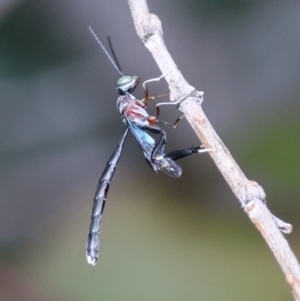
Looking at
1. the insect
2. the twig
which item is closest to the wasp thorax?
the insect

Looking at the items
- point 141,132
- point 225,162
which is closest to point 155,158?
point 141,132

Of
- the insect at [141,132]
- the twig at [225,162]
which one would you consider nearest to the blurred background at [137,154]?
the insect at [141,132]

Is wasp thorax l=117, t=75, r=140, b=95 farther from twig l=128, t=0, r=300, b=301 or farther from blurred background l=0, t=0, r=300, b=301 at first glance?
blurred background l=0, t=0, r=300, b=301

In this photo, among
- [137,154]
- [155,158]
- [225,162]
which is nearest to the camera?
[225,162]

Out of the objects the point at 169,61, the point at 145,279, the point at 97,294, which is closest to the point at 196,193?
the point at 145,279

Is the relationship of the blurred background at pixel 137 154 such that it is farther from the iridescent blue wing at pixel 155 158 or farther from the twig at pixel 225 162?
the twig at pixel 225 162

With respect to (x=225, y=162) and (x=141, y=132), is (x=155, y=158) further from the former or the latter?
(x=225, y=162)

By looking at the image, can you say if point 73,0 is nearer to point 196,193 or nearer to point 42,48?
point 42,48
